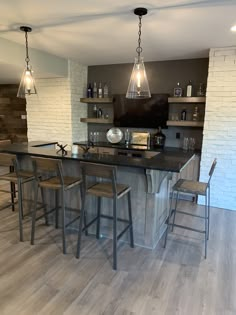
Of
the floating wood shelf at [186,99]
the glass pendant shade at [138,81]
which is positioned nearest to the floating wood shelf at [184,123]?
the floating wood shelf at [186,99]

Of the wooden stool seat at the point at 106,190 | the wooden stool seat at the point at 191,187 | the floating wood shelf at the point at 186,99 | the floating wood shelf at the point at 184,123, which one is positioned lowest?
the wooden stool seat at the point at 191,187

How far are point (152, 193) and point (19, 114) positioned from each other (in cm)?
521

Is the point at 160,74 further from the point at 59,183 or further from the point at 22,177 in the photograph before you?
the point at 22,177

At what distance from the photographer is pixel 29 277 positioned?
211 cm

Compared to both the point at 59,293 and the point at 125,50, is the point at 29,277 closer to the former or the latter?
the point at 59,293

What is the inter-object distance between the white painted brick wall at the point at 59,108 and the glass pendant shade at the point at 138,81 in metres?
2.45

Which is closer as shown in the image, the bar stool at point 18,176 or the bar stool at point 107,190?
the bar stool at point 107,190

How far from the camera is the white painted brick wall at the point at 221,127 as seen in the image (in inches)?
136

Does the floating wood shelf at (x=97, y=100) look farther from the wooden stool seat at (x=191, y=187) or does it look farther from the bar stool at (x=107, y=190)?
the wooden stool seat at (x=191, y=187)

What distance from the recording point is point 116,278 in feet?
6.94

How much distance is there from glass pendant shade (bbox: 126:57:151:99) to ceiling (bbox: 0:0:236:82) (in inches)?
19.3

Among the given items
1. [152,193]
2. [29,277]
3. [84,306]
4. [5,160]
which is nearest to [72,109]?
[5,160]

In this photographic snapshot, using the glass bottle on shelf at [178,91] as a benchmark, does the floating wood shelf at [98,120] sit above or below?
below

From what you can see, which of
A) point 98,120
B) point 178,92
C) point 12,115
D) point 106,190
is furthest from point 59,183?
point 12,115
